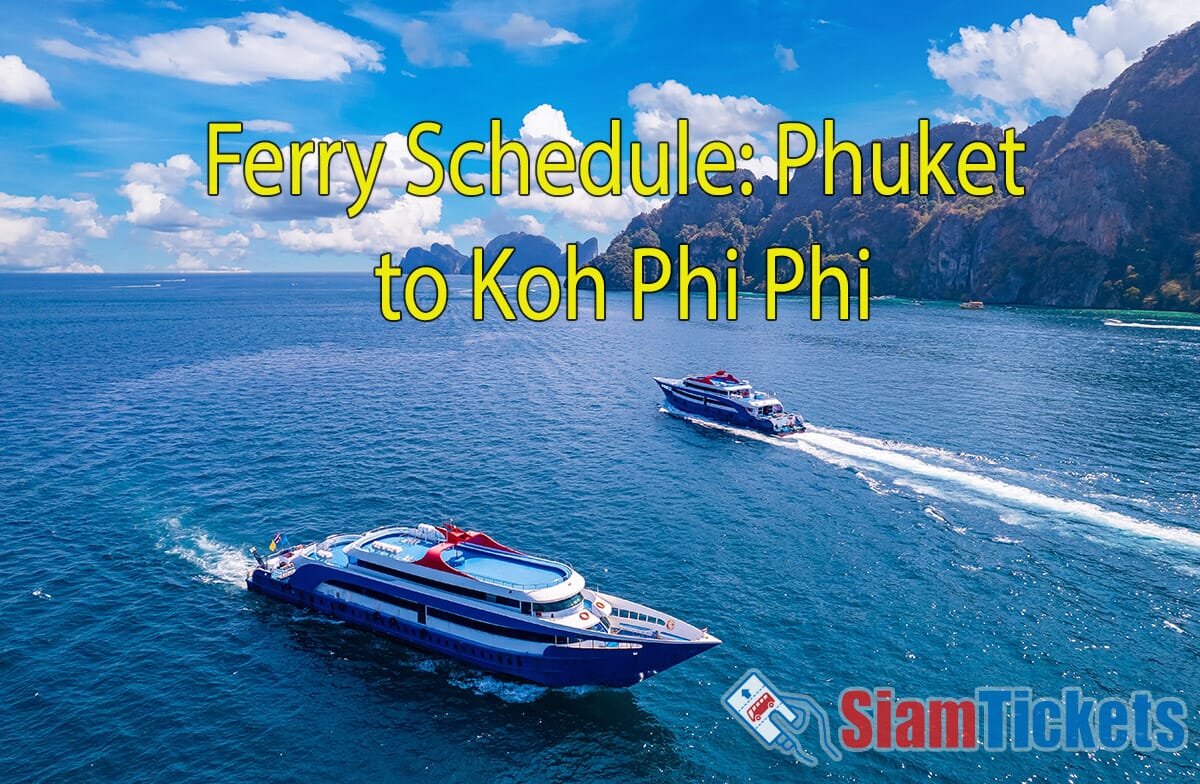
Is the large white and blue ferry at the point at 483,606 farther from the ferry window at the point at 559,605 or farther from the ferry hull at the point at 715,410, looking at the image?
the ferry hull at the point at 715,410

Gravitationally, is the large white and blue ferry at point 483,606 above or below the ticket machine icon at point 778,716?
above

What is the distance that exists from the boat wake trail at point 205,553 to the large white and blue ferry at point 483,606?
163 inches

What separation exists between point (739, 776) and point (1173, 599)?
45820 mm

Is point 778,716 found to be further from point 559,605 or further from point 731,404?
point 731,404

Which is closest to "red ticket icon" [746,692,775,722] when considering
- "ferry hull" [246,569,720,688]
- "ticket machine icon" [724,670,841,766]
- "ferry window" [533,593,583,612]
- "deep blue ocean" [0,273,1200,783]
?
"ticket machine icon" [724,670,841,766]

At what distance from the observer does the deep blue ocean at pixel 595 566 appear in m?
Result: 44.7

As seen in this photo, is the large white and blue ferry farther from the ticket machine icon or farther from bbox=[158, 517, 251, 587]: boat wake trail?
the ticket machine icon

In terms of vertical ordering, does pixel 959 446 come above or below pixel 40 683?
above

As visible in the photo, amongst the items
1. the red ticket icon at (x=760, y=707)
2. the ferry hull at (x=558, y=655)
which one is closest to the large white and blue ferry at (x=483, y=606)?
the ferry hull at (x=558, y=655)

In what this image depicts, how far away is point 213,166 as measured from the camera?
7025 centimetres

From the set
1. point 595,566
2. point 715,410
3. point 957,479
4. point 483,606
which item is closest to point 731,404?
point 715,410

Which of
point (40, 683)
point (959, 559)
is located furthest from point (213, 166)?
point (959, 559)

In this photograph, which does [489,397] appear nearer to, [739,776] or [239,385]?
[239,385]

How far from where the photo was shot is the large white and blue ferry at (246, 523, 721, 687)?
50.4 meters
